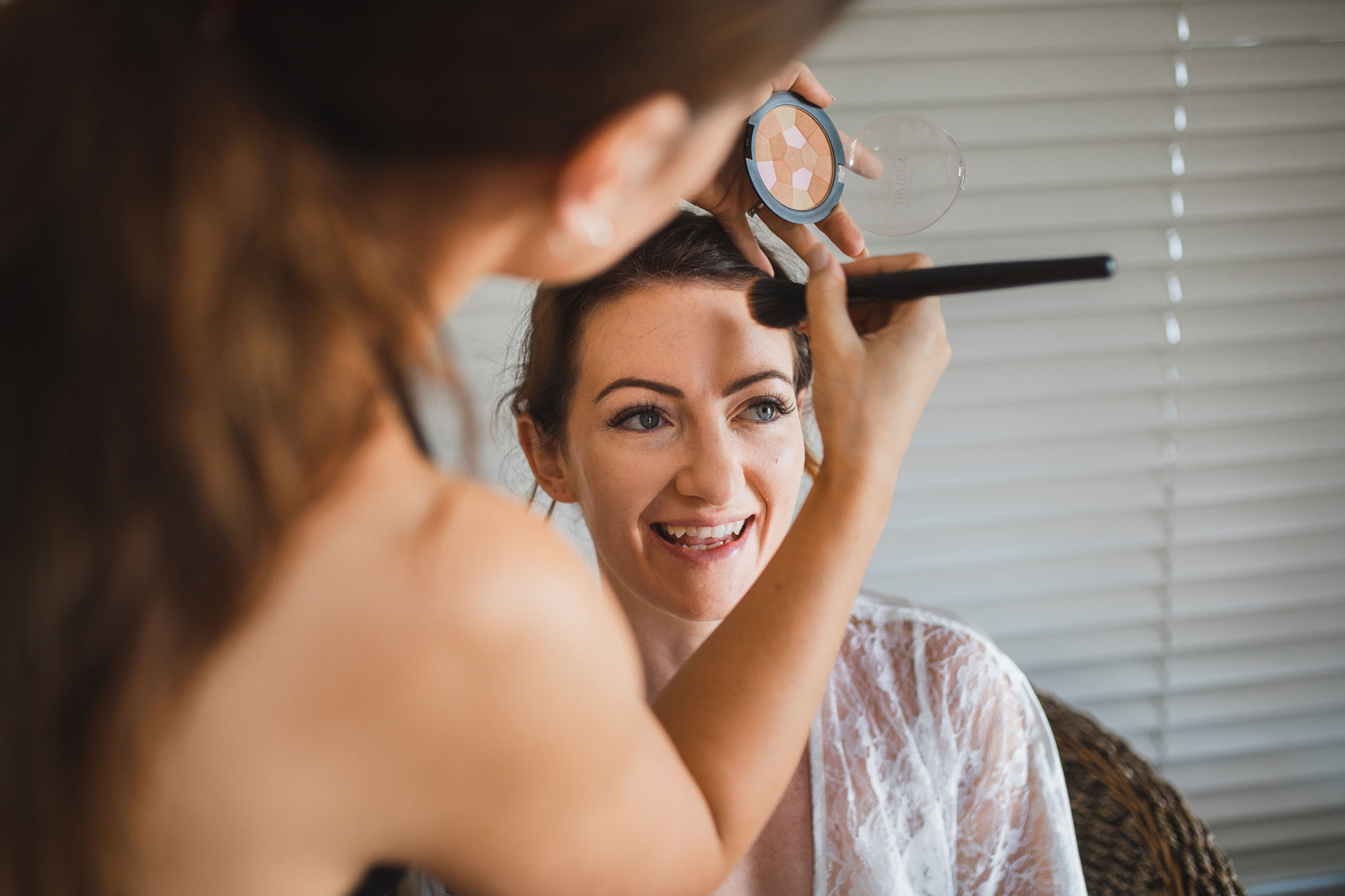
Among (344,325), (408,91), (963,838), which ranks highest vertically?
(408,91)

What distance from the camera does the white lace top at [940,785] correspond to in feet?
3.64

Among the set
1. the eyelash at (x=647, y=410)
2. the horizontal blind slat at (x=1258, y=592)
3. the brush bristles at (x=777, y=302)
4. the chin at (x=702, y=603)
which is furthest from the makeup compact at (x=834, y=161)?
the horizontal blind slat at (x=1258, y=592)

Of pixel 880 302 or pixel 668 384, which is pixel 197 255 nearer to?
pixel 880 302

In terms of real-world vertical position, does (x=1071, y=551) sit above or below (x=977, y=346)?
below

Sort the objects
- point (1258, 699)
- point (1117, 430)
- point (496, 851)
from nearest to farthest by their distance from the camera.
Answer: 1. point (496, 851)
2. point (1117, 430)
3. point (1258, 699)

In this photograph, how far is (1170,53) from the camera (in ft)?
5.00

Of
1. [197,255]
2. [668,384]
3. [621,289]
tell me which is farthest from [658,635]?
[197,255]

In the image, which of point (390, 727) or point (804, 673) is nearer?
point (390, 727)

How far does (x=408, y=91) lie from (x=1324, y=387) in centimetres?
173

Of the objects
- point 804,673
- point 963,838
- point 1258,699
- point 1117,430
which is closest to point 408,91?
point 804,673

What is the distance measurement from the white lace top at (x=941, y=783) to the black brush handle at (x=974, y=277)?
0.58 meters

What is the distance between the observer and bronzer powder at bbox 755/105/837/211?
3.41 ft

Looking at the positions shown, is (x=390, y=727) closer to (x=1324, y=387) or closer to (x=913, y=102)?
(x=913, y=102)

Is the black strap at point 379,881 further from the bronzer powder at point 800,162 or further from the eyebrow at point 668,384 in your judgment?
the bronzer powder at point 800,162
